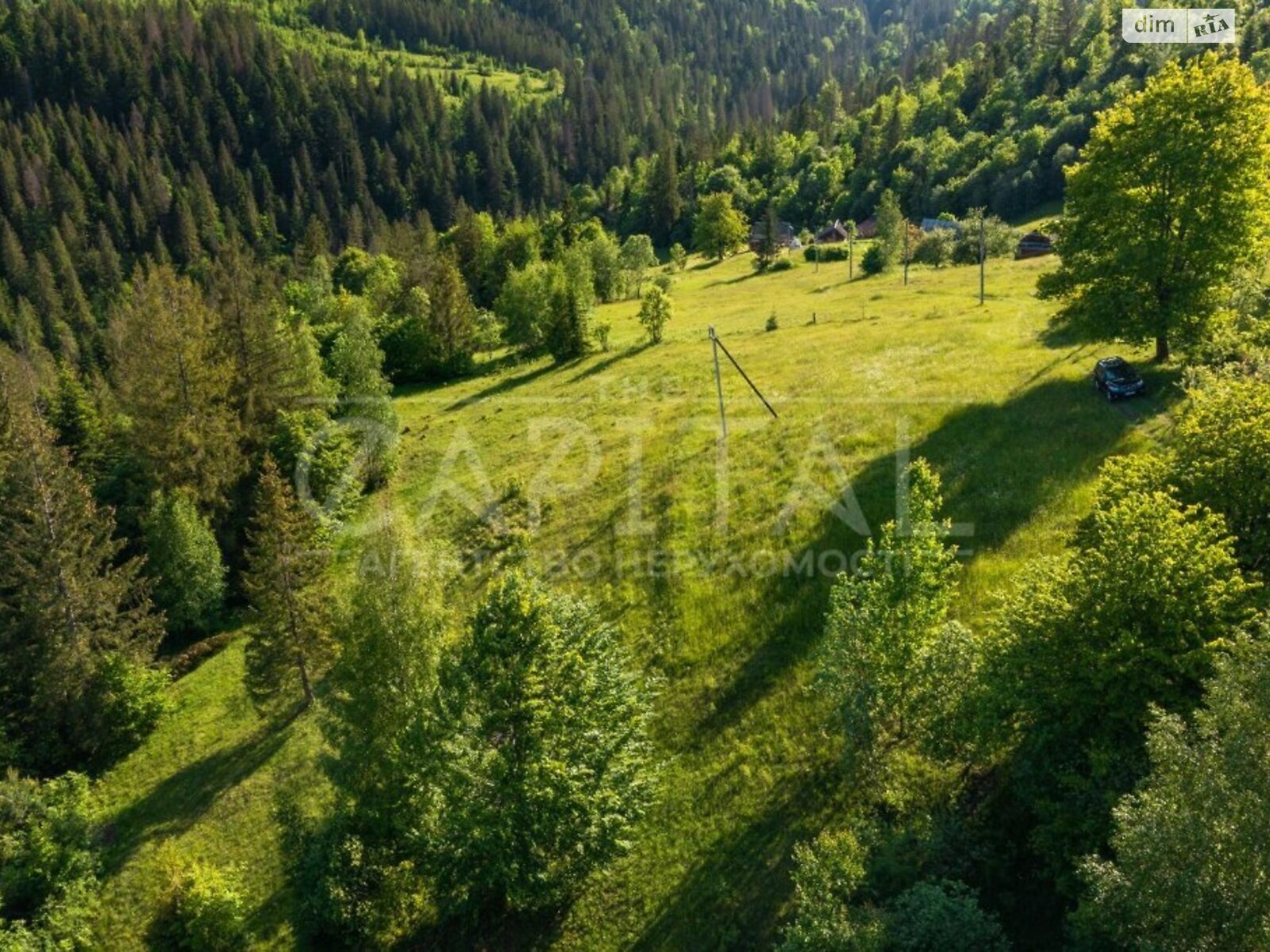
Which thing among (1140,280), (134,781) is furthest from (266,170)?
(1140,280)

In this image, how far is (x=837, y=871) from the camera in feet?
54.7

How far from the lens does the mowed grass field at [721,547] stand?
23.7m

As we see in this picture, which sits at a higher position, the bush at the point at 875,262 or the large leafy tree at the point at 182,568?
the bush at the point at 875,262

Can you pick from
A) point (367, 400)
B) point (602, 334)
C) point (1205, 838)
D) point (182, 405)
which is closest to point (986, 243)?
point (602, 334)

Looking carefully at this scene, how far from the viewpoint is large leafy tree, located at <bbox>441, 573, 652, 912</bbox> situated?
67.3ft

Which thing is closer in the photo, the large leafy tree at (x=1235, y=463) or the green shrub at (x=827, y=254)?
the large leafy tree at (x=1235, y=463)

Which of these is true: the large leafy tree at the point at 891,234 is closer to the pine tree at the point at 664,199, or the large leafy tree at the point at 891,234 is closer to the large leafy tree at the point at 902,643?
the pine tree at the point at 664,199

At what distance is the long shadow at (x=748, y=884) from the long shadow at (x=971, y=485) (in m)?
4.11

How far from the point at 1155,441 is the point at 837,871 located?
23915mm

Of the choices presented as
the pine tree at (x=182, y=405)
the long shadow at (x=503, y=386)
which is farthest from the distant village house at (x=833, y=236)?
the pine tree at (x=182, y=405)

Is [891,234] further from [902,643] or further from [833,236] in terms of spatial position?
[902,643]

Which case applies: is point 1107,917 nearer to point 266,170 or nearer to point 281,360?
point 281,360

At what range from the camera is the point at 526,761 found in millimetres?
20906

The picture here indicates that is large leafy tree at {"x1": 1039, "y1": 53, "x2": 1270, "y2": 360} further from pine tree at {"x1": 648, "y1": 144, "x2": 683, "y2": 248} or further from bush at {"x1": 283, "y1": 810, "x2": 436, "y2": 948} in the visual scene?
pine tree at {"x1": 648, "y1": 144, "x2": 683, "y2": 248}
